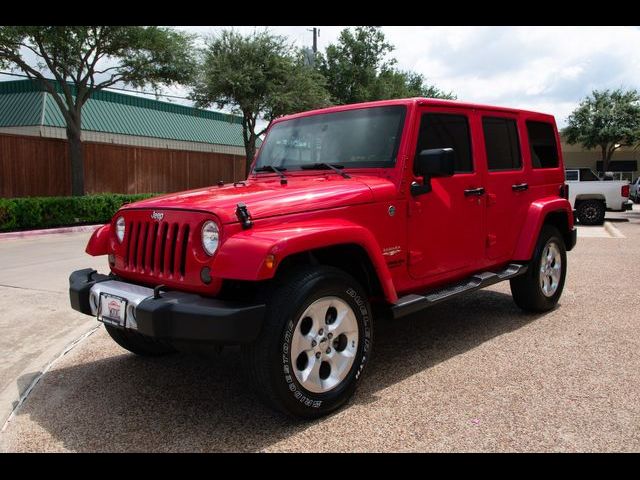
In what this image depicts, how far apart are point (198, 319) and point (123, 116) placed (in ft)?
89.9

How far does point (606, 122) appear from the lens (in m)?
40.5

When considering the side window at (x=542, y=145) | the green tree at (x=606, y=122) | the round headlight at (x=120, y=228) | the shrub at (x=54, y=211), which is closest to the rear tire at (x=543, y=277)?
the side window at (x=542, y=145)

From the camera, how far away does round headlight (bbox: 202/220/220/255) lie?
122 inches

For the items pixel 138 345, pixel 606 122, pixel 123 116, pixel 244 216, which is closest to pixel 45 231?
pixel 138 345

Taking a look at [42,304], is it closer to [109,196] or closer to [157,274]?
[157,274]

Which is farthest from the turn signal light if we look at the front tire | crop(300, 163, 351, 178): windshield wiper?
crop(300, 163, 351, 178): windshield wiper

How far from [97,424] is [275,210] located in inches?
64.2

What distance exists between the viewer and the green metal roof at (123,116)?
80.8 feet

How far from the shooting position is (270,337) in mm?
2973

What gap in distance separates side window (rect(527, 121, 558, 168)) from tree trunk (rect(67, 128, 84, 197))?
14521mm

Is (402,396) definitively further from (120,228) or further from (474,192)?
(120,228)

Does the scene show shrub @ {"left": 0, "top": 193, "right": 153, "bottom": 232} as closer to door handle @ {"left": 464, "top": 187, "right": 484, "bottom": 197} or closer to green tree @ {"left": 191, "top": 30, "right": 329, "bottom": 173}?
green tree @ {"left": 191, "top": 30, "right": 329, "bottom": 173}
